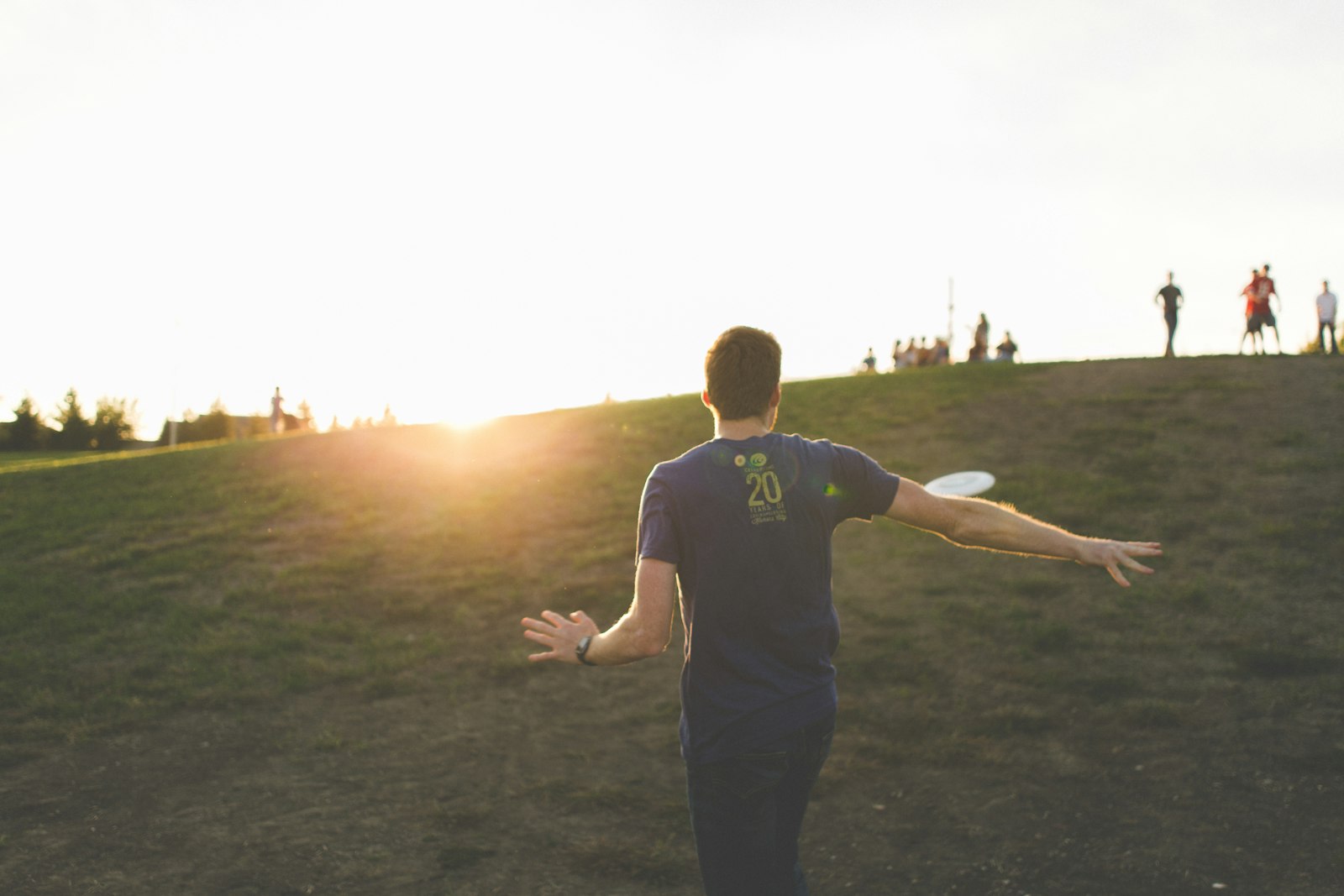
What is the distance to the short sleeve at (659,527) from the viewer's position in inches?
110

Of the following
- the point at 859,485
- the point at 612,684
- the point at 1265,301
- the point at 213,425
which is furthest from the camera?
the point at 213,425

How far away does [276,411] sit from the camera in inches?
1184

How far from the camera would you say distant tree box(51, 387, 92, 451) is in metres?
56.8

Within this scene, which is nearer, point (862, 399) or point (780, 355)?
point (780, 355)

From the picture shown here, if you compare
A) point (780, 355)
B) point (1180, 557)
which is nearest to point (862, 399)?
point (1180, 557)

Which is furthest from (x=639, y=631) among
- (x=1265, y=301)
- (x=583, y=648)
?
(x=1265, y=301)

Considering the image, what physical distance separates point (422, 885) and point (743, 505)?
4.21 metres

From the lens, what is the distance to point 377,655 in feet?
33.5

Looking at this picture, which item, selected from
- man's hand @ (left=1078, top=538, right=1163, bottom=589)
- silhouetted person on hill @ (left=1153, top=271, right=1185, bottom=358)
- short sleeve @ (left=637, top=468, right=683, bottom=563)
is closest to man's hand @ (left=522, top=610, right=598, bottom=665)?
short sleeve @ (left=637, top=468, right=683, bottom=563)

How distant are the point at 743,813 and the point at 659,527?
89cm

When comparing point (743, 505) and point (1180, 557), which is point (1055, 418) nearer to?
point (1180, 557)

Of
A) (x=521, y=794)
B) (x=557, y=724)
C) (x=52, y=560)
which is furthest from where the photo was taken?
(x=52, y=560)

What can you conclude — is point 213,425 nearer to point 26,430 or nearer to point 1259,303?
point 26,430

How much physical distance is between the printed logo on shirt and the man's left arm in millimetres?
306
